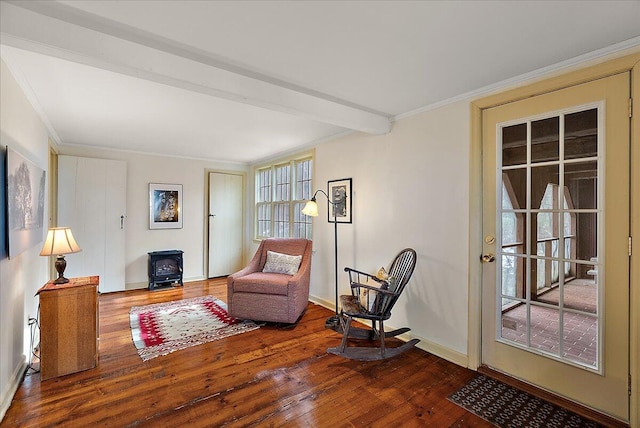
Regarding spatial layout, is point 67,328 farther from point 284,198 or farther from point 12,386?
point 284,198

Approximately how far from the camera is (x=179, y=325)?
335 cm

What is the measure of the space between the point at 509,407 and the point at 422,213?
5.12 feet

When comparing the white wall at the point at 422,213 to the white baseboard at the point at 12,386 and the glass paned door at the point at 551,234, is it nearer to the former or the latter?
the glass paned door at the point at 551,234

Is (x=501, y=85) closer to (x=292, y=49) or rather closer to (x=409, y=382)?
(x=292, y=49)

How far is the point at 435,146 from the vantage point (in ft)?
8.91

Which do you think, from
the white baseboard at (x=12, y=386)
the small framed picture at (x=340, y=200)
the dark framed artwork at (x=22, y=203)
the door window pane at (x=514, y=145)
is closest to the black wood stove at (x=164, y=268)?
the dark framed artwork at (x=22, y=203)

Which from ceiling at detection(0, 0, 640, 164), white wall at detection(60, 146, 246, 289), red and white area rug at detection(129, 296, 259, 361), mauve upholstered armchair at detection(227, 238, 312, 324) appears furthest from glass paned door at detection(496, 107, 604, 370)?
white wall at detection(60, 146, 246, 289)

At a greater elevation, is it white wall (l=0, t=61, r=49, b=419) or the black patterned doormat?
white wall (l=0, t=61, r=49, b=419)

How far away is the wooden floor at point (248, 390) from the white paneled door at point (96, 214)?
214 cm

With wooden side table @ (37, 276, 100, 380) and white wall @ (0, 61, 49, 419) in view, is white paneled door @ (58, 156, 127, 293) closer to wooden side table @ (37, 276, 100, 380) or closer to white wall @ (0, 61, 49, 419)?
white wall @ (0, 61, 49, 419)

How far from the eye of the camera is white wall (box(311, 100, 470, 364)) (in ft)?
8.32

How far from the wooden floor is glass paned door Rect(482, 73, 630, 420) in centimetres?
57

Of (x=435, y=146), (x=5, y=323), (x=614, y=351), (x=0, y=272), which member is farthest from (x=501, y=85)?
(x=5, y=323)

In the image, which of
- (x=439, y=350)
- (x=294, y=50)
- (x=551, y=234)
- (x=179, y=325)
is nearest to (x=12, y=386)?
(x=179, y=325)
